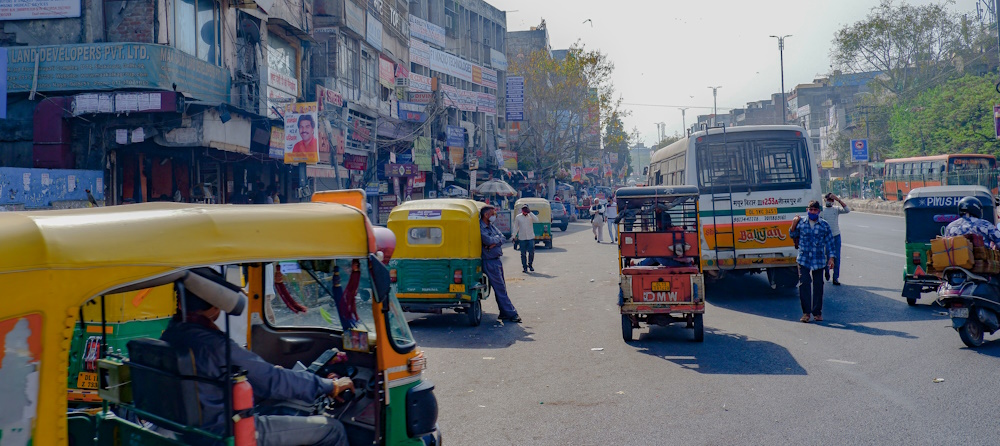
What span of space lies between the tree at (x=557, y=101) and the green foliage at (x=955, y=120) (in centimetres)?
1973

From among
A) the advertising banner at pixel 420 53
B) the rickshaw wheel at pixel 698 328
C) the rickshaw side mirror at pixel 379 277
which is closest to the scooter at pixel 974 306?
the rickshaw wheel at pixel 698 328

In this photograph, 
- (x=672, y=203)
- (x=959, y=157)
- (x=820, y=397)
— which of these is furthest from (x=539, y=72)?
(x=820, y=397)

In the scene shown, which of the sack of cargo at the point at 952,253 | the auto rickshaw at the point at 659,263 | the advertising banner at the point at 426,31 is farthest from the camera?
the advertising banner at the point at 426,31

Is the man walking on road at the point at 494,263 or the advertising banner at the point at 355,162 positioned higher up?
the advertising banner at the point at 355,162

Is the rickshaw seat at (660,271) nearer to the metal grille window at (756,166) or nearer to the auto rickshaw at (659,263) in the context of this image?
the auto rickshaw at (659,263)

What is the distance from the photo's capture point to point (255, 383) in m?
3.92

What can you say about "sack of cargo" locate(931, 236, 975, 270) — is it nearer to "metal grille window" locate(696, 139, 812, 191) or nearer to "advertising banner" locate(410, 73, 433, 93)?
"metal grille window" locate(696, 139, 812, 191)

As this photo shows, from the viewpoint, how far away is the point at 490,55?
178 ft

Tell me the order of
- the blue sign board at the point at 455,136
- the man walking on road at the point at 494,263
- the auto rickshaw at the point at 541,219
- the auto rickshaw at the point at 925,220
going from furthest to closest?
the blue sign board at the point at 455,136
the auto rickshaw at the point at 541,219
the man walking on road at the point at 494,263
the auto rickshaw at the point at 925,220

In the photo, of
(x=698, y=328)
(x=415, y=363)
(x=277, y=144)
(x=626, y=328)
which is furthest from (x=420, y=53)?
(x=415, y=363)

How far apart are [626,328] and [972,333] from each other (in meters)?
4.00

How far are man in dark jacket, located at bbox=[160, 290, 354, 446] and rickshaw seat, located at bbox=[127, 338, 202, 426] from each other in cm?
4

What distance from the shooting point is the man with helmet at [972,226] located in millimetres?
9383

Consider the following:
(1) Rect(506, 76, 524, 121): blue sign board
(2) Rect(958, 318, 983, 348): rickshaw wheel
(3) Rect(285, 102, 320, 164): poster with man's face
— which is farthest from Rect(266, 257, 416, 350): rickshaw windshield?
(1) Rect(506, 76, 524, 121): blue sign board
